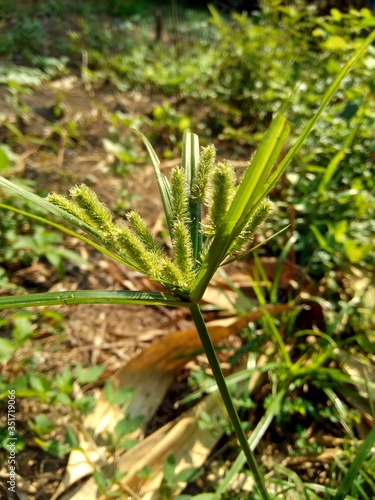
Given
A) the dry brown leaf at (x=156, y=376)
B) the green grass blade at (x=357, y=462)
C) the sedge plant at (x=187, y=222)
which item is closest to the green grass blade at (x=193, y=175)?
the sedge plant at (x=187, y=222)

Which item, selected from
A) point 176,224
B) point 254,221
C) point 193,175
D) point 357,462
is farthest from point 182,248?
point 357,462

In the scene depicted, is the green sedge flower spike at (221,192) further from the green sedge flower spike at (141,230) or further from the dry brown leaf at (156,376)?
the dry brown leaf at (156,376)

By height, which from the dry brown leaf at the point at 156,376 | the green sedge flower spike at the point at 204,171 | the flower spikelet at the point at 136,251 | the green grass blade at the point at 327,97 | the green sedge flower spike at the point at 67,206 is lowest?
the dry brown leaf at the point at 156,376

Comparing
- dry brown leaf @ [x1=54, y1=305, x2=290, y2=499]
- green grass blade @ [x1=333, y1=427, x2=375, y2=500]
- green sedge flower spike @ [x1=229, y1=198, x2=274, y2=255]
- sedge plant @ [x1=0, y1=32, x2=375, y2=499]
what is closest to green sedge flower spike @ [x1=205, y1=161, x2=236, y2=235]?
sedge plant @ [x1=0, y1=32, x2=375, y2=499]

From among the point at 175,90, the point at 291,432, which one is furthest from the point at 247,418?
the point at 175,90

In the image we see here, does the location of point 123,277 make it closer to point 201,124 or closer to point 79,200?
point 79,200

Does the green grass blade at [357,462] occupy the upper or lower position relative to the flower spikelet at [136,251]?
lower

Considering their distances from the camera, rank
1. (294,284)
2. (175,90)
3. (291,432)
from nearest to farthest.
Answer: (291,432)
(294,284)
(175,90)

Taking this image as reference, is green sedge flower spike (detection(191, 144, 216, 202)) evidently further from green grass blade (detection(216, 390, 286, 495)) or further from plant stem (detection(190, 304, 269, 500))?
green grass blade (detection(216, 390, 286, 495))
